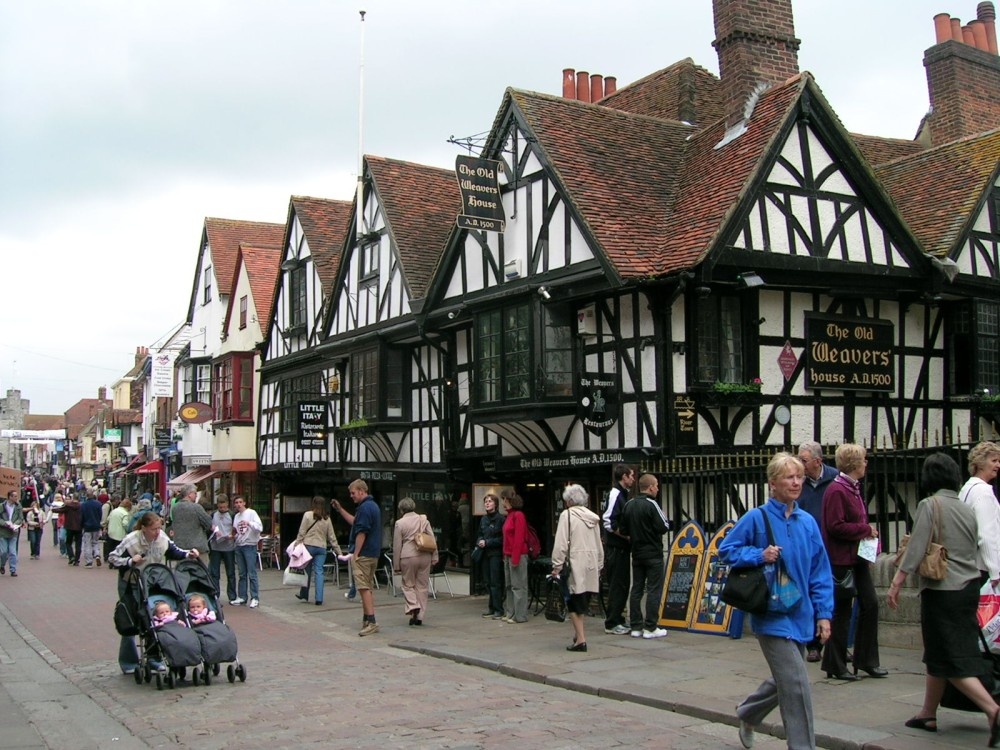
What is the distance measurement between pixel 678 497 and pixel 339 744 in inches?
283

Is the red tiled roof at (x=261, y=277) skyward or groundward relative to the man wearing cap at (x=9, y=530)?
skyward

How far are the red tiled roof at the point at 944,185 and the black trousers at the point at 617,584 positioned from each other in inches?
299

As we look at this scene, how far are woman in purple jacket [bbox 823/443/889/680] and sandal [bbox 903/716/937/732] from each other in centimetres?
162

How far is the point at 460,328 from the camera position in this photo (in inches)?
726

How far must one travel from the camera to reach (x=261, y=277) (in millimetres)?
30031

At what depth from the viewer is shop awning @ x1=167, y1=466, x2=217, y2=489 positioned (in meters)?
31.6

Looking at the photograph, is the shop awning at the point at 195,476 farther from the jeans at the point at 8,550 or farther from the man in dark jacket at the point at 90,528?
the jeans at the point at 8,550

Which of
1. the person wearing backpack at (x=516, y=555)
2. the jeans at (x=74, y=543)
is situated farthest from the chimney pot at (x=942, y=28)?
the jeans at (x=74, y=543)

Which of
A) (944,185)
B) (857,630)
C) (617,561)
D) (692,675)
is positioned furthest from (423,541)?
(944,185)

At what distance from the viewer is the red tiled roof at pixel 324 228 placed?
82.4ft

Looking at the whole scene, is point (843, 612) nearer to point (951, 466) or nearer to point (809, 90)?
point (951, 466)

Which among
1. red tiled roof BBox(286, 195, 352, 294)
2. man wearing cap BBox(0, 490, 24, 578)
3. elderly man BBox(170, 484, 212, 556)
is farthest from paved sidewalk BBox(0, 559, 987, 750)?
red tiled roof BBox(286, 195, 352, 294)

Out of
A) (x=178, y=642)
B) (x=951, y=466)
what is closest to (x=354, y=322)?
(x=178, y=642)

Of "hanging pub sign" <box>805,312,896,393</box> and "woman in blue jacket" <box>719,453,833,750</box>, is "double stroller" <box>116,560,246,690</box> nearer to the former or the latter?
"woman in blue jacket" <box>719,453,833,750</box>
